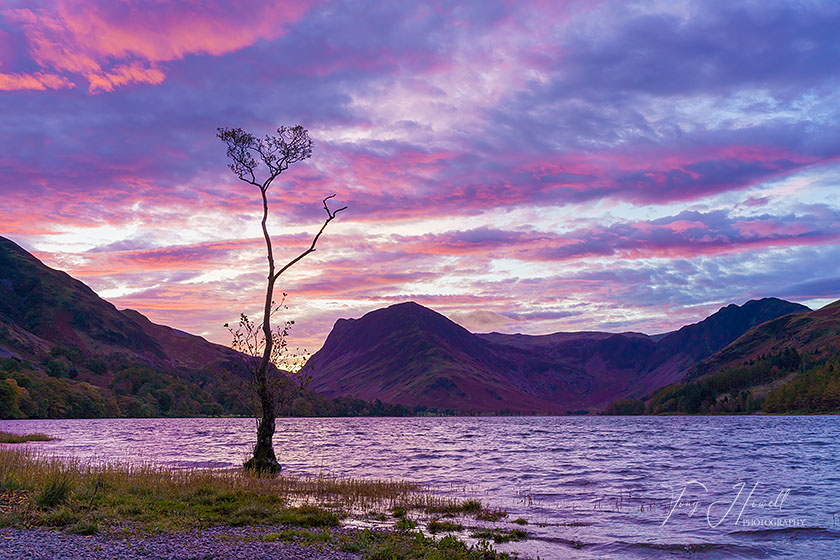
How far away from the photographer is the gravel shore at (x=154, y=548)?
50.3 ft

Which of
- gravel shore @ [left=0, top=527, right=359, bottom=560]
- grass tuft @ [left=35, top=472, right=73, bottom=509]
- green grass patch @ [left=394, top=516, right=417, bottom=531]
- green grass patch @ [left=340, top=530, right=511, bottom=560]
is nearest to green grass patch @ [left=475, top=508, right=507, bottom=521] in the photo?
green grass patch @ [left=394, top=516, right=417, bottom=531]

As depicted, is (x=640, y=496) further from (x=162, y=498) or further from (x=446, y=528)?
(x=162, y=498)

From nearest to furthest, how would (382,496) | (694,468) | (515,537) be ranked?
(515,537) → (382,496) → (694,468)

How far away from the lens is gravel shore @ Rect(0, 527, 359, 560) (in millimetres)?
15344

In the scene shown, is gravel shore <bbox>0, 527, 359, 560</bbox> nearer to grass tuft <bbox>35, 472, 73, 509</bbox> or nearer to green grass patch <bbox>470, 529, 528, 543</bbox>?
grass tuft <bbox>35, 472, 73, 509</bbox>

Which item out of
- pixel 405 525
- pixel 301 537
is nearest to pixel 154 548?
pixel 301 537

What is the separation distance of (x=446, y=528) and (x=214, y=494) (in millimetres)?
10499

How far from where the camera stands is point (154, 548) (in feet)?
55.5

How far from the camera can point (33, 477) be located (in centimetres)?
2628

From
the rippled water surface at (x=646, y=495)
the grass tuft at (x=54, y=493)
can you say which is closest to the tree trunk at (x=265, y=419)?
the rippled water surface at (x=646, y=495)

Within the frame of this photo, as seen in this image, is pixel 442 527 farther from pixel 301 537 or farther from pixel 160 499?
pixel 160 499

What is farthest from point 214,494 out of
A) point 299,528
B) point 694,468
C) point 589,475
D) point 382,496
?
point 694,468

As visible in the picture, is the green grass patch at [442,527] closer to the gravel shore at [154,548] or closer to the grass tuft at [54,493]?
the gravel shore at [154,548]

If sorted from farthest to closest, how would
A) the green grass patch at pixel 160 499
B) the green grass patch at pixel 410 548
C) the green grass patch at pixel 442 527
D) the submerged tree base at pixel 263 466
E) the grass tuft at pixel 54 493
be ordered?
the submerged tree base at pixel 263 466 < the green grass patch at pixel 442 527 < the grass tuft at pixel 54 493 < the green grass patch at pixel 160 499 < the green grass patch at pixel 410 548
